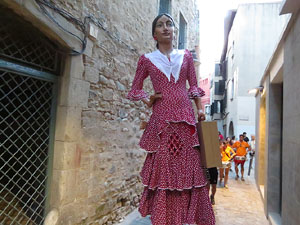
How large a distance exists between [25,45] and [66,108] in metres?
0.75

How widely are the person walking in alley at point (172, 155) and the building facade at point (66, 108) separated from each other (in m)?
1.17

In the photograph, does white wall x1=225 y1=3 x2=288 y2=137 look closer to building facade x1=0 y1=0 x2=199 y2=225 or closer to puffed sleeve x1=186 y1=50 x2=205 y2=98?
building facade x1=0 y1=0 x2=199 y2=225

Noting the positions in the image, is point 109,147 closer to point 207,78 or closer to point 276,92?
point 276,92

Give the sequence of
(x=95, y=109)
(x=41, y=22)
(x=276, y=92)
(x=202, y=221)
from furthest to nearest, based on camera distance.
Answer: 1. (x=276, y=92)
2. (x=95, y=109)
3. (x=41, y=22)
4. (x=202, y=221)

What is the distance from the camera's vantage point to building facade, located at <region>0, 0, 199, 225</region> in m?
2.59

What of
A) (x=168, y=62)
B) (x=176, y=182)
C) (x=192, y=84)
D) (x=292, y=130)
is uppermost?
(x=168, y=62)

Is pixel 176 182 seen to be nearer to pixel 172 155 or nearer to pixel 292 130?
pixel 172 155

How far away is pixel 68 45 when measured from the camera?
9.51 ft

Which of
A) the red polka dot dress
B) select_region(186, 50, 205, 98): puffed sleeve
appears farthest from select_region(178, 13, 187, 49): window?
the red polka dot dress

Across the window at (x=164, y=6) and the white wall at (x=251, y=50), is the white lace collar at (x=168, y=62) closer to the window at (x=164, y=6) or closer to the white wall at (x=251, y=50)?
the window at (x=164, y=6)

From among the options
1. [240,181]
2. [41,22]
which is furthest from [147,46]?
[240,181]

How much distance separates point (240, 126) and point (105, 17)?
1374 centimetres

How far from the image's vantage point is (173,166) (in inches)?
79.3

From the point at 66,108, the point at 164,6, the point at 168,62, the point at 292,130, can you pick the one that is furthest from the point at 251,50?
the point at 168,62
